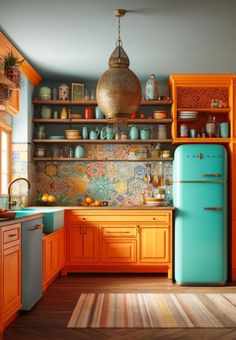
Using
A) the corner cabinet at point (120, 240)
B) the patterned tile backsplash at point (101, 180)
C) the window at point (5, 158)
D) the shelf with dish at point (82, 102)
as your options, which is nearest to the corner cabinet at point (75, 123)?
the shelf with dish at point (82, 102)

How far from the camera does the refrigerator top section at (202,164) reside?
5.85 meters

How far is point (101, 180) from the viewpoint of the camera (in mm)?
6824

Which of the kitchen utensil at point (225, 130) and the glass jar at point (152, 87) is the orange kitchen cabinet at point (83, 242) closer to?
the glass jar at point (152, 87)

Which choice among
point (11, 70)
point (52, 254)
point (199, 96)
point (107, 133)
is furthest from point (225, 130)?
point (11, 70)

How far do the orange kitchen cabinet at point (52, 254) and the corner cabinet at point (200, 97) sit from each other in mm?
1981

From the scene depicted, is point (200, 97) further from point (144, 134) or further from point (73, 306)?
point (73, 306)

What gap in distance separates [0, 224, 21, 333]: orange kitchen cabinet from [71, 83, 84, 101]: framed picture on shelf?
304 cm

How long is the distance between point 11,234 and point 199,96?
3.59 meters

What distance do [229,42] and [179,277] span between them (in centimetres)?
274

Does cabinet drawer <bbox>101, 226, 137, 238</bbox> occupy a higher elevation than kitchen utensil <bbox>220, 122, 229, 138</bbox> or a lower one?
lower

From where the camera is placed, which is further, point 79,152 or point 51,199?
point 79,152

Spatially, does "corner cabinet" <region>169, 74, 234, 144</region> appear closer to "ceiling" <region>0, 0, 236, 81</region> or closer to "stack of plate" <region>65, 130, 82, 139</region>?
"ceiling" <region>0, 0, 236, 81</region>

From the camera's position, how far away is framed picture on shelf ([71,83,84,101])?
6676mm

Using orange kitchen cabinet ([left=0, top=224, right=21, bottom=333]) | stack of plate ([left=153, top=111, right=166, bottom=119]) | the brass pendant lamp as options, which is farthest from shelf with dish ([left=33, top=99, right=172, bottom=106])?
orange kitchen cabinet ([left=0, top=224, right=21, bottom=333])
